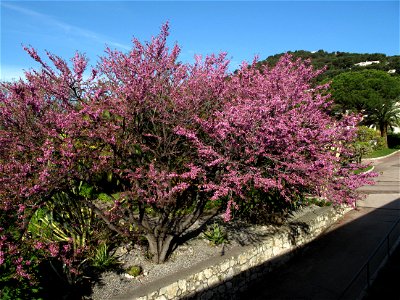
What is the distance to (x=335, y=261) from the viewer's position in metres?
8.91

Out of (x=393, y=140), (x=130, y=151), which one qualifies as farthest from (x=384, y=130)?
(x=130, y=151)

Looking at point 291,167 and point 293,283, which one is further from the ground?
point 291,167

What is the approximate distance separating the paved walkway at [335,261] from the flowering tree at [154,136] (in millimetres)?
2063

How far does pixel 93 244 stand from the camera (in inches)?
284

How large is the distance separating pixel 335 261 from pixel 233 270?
342cm

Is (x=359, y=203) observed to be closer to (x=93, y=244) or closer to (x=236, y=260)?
(x=236, y=260)

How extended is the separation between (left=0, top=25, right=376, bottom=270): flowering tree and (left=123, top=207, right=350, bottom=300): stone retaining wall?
984mm

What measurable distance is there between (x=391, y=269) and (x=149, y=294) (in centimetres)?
642

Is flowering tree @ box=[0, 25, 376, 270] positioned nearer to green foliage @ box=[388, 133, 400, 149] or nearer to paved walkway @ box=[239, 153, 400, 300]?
paved walkway @ box=[239, 153, 400, 300]

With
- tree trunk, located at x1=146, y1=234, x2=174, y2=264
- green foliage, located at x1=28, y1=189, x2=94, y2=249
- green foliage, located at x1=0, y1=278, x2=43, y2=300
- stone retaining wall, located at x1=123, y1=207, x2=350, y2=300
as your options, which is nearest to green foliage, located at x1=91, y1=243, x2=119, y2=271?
green foliage, located at x1=28, y1=189, x2=94, y2=249

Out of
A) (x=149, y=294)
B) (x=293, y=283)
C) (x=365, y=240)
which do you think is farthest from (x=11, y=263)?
(x=365, y=240)

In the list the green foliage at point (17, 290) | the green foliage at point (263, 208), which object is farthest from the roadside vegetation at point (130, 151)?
the green foliage at point (263, 208)

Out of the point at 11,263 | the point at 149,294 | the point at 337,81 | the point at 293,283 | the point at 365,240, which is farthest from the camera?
the point at 337,81

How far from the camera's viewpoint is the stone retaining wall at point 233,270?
236 inches
